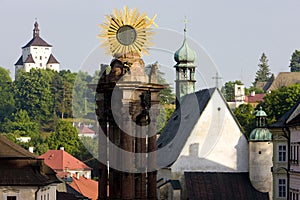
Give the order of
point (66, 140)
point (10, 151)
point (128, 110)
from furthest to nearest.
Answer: point (66, 140), point (10, 151), point (128, 110)

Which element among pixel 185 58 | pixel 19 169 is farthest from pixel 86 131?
pixel 185 58

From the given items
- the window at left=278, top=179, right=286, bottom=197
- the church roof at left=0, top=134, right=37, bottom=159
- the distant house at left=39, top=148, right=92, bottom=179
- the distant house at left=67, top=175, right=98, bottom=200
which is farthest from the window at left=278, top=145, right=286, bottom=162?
the distant house at left=39, top=148, right=92, bottom=179

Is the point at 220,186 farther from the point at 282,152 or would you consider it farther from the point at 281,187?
the point at 282,152

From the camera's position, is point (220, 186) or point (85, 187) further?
point (85, 187)

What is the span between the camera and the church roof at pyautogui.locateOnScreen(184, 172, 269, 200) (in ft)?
266

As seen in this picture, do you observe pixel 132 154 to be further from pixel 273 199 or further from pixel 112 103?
pixel 273 199

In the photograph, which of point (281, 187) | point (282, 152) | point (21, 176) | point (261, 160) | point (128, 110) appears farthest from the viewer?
point (261, 160)

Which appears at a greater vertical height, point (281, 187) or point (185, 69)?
point (185, 69)

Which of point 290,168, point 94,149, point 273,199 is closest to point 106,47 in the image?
point 94,149

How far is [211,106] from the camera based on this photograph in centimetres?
8356

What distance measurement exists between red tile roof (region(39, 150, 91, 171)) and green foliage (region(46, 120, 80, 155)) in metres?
11.8

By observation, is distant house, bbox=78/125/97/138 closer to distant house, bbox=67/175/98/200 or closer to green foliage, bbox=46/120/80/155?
distant house, bbox=67/175/98/200

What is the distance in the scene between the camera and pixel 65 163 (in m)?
140

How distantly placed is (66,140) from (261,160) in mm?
80657
